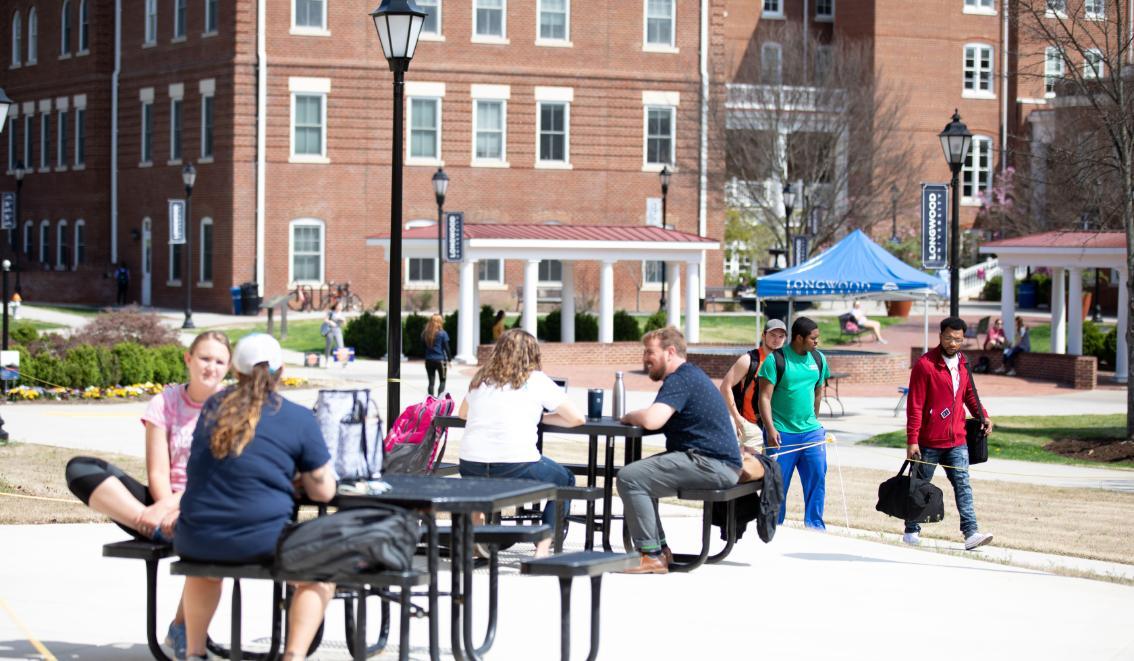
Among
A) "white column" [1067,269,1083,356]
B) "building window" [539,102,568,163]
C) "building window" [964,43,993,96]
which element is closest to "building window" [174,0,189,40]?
"building window" [539,102,568,163]

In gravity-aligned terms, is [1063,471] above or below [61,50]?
below

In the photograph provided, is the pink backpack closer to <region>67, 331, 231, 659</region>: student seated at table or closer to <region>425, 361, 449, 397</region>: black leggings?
<region>67, 331, 231, 659</region>: student seated at table

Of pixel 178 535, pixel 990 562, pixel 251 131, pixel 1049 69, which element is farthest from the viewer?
pixel 1049 69

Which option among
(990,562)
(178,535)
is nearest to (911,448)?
(990,562)

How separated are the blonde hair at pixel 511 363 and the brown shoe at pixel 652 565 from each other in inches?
55.0

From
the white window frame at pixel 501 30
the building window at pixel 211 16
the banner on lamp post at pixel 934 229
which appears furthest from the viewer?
the white window frame at pixel 501 30

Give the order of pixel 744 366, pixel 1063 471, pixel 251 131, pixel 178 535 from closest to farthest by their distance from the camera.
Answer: pixel 178 535 → pixel 744 366 → pixel 1063 471 → pixel 251 131

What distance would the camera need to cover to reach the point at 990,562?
11445mm

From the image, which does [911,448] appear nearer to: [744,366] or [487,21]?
[744,366]


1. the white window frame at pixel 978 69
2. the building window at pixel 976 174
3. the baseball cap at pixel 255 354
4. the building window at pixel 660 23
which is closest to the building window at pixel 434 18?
the building window at pixel 660 23

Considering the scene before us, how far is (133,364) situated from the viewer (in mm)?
26484

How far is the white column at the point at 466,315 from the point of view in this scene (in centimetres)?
3522

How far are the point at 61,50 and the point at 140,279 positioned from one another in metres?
10.0

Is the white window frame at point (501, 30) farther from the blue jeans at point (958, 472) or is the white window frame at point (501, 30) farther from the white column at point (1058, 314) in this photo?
the blue jeans at point (958, 472)
